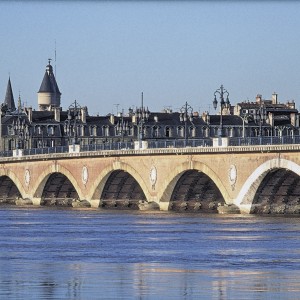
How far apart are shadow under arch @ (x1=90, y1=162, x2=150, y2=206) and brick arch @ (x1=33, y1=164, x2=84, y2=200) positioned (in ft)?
11.9

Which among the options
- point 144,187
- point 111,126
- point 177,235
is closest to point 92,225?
point 177,235

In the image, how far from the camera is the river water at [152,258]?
128ft

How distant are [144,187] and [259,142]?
15.0 meters

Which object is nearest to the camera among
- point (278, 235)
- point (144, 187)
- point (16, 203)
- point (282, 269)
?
point (282, 269)

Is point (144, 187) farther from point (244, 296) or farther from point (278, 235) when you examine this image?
point (244, 296)

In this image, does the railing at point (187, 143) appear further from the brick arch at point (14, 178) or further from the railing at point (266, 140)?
the brick arch at point (14, 178)

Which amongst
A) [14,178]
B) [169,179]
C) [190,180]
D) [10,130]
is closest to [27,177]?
[14,178]

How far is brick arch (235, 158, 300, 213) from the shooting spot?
271ft

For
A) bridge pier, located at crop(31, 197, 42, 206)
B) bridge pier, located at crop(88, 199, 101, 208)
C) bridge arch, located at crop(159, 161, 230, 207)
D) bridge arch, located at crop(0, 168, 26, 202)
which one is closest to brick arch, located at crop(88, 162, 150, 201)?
bridge pier, located at crop(88, 199, 101, 208)

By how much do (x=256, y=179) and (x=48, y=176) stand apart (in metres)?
39.0

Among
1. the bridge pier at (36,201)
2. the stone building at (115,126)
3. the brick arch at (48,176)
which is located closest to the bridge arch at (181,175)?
Result: the brick arch at (48,176)

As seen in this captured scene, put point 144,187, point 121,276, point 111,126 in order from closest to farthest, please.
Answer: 1. point 121,276
2. point 144,187
3. point 111,126

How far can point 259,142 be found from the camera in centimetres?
8919

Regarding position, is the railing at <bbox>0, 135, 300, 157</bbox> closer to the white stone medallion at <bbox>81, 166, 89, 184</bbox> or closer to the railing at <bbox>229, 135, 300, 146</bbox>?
the railing at <bbox>229, 135, 300, 146</bbox>
